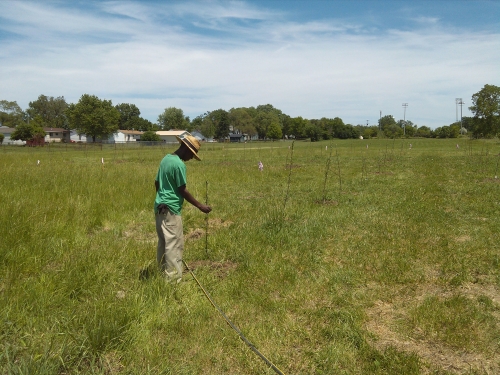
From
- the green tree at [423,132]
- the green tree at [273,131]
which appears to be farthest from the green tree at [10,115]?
the green tree at [423,132]

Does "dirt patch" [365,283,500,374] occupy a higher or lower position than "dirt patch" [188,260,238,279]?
lower

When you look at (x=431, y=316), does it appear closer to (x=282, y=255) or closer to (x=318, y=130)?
(x=282, y=255)

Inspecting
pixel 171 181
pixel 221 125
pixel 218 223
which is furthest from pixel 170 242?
pixel 221 125

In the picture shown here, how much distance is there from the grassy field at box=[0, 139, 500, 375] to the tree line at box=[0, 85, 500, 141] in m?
63.6

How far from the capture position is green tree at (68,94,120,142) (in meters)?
73.8

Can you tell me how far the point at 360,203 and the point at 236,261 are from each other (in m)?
5.19

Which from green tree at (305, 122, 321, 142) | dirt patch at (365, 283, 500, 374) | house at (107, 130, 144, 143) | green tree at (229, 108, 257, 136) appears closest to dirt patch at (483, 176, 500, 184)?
dirt patch at (365, 283, 500, 374)

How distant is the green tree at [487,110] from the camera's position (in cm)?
7500

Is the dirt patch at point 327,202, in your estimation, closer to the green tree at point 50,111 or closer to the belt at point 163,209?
the belt at point 163,209

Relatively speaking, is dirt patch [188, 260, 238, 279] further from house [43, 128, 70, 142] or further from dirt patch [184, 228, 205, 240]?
house [43, 128, 70, 142]

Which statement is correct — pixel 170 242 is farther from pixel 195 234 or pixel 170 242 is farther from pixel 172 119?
pixel 172 119

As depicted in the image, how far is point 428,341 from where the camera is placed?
3590 mm

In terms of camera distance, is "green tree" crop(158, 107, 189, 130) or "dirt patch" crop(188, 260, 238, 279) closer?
"dirt patch" crop(188, 260, 238, 279)

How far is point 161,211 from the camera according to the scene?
4430 millimetres
